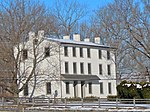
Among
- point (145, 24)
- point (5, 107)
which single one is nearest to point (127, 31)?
point (145, 24)

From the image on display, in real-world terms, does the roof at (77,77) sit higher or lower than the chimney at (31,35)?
lower

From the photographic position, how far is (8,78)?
47594 millimetres

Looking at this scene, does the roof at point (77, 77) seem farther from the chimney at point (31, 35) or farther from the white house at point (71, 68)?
the chimney at point (31, 35)

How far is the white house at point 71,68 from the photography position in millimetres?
53250

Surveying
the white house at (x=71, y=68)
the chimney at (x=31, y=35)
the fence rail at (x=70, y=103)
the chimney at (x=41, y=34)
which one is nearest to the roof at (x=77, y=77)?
the white house at (x=71, y=68)

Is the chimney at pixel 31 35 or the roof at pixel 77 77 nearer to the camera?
the chimney at pixel 31 35

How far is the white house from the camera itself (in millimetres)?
53250

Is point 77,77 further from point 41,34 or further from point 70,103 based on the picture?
point 70,103

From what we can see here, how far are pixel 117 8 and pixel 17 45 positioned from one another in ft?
54.6

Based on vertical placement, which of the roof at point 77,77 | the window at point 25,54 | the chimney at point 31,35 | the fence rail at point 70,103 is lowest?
the fence rail at point 70,103

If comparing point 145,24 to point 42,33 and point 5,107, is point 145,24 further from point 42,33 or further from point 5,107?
point 5,107

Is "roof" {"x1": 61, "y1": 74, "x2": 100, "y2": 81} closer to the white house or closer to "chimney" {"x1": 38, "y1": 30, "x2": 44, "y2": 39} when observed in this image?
the white house

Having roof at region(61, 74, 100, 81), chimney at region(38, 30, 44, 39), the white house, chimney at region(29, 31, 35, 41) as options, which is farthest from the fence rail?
roof at region(61, 74, 100, 81)

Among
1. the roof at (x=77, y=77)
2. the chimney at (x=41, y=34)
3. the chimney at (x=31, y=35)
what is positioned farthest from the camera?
the roof at (x=77, y=77)
